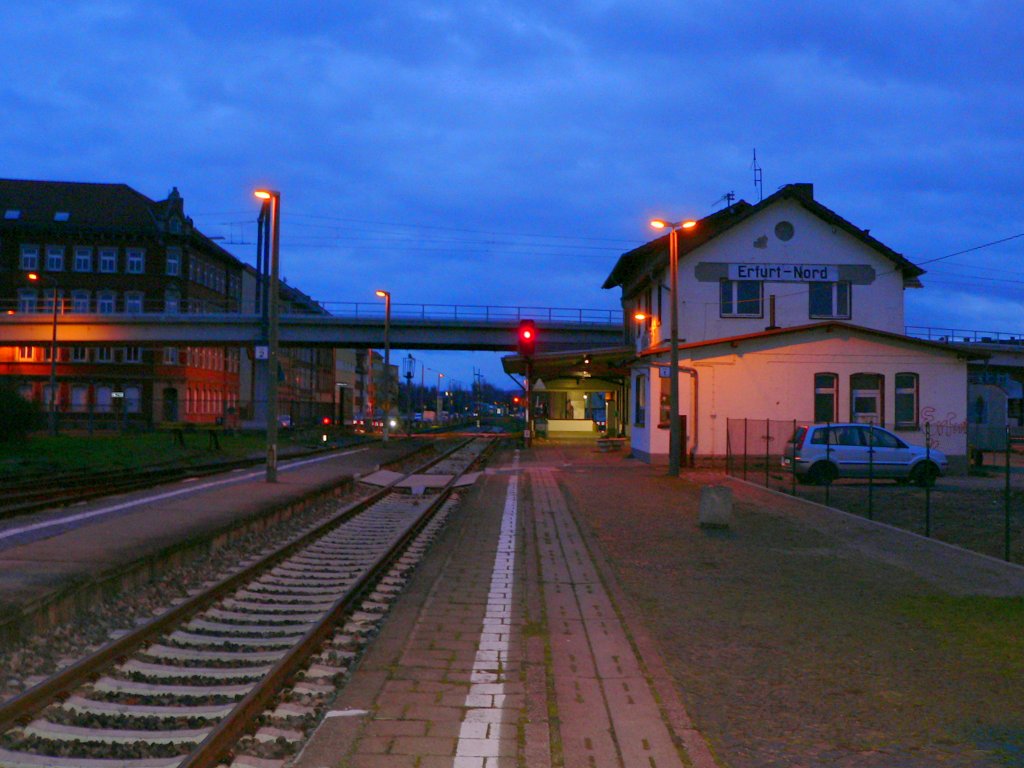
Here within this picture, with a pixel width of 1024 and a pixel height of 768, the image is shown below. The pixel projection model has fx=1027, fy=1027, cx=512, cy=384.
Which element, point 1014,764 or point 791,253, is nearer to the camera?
point 1014,764

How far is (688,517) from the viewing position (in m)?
17.9

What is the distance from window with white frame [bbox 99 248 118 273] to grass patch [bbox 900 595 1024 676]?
73.8 meters

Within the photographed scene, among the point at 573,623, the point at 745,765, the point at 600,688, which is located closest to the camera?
the point at 745,765

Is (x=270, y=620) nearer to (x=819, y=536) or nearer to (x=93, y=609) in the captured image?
(x=93, y=609)

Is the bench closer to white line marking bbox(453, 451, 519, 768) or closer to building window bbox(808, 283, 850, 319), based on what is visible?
building window bbox(808, 283, 850, 319)

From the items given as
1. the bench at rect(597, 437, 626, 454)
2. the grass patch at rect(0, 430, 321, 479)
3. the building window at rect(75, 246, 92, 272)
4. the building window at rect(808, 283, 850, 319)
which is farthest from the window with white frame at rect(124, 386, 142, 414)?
the building window at rect(808, 283, 850, 319)

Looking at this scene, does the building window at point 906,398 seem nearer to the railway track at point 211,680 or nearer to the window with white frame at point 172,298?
the railway track at point 211,680

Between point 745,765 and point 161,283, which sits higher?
point 161,283

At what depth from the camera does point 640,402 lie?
37.2m

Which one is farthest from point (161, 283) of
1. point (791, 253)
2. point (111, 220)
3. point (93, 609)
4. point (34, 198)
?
point (93, 609)

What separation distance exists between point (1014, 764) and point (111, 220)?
3102 inches

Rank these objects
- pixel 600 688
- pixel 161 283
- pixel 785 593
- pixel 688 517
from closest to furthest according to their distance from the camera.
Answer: pixel 600 688
pixel 785 593
pixel 688 517
pixel 161 283

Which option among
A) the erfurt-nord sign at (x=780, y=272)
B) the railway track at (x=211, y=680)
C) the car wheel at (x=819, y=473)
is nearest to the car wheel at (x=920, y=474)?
the car wheel at (x=819, y=473)

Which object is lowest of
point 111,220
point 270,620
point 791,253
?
point 270,620
